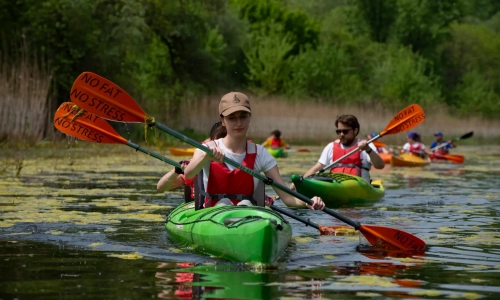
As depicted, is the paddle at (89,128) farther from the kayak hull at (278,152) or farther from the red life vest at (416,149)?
the kayak hull at (278,152)

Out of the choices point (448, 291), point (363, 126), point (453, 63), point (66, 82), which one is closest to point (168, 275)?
point (448, 291)

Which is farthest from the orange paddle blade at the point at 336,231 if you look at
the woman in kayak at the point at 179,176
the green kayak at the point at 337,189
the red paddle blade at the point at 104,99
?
the green kayak at the point at 337,189

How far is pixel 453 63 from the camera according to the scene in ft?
194

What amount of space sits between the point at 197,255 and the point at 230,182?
59 cm

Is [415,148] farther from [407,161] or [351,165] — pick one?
[351,165]

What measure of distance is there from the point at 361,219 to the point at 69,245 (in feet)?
11.1

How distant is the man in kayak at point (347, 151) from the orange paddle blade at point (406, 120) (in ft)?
0.93

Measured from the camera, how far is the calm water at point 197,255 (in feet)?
17.1

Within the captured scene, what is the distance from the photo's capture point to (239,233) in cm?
600

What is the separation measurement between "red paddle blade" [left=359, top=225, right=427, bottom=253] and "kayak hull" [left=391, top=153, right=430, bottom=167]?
13.4 m

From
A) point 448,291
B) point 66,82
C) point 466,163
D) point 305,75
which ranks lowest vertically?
point 448,291

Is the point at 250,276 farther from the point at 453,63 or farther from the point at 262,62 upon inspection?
the point at 453,63

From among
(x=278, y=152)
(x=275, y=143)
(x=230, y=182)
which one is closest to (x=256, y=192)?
(x=230, y=182)

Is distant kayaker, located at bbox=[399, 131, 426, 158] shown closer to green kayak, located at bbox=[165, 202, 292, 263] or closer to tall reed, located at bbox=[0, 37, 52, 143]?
tall reed, located at bbox=[0, 37, 52, 143]
